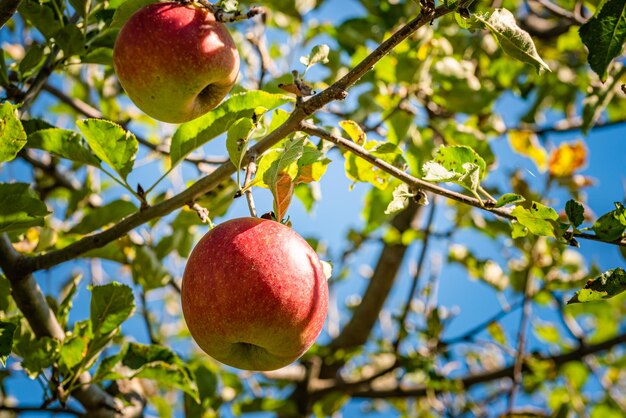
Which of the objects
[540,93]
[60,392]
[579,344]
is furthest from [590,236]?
[540,93]

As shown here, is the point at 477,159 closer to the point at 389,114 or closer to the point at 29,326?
the point at 389,114

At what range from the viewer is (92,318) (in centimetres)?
161

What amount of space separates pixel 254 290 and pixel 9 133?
477 mm

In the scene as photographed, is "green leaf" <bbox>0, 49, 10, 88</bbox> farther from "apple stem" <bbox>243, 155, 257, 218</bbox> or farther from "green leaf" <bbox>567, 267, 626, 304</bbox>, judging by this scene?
"green leaf" <bbox>567, 267, 626, 304</bbox>

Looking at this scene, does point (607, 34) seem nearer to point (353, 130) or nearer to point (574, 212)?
point (574, 212)

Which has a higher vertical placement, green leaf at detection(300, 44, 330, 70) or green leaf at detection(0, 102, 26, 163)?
green leaf at detection(0, 102, 26, 163)

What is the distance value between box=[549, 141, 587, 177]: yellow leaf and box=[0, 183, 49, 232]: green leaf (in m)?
1.94

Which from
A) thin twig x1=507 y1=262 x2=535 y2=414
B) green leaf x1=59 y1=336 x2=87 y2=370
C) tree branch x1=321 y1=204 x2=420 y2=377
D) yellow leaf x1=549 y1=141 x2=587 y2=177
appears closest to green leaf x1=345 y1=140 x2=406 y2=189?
green leaf x1=59 y1=336 x2=87 y2=370

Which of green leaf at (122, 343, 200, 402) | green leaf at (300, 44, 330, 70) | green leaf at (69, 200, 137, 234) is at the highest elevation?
green leaf at (300, 44, 330, 70)

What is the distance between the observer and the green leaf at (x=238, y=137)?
1.21 meters

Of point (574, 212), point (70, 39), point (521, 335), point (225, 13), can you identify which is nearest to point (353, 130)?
point (225, 13)

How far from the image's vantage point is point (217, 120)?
1371 mm

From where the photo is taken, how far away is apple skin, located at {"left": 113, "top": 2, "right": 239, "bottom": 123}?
1.22 m

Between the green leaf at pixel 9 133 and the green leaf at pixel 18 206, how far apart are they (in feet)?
0.74
